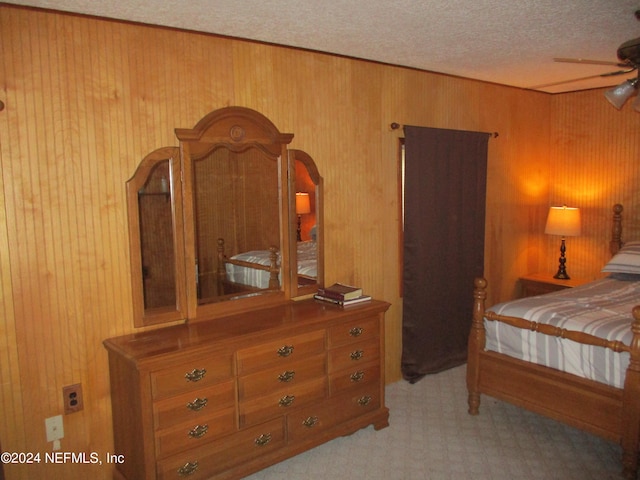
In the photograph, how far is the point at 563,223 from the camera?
4.62m

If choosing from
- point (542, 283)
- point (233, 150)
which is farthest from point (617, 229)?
point (233, 150)

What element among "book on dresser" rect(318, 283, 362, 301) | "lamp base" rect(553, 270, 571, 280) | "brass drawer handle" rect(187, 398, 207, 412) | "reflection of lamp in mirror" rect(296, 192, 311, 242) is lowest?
"brass drawer handle" rect(187, 398, 207, 412)

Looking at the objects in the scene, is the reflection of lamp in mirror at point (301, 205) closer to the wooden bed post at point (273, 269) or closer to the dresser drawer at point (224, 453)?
the wooden bed post at point (273, 269)

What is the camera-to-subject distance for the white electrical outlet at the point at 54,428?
7.78 ft

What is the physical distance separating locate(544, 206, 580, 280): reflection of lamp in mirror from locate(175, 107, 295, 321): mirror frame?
2730 mm

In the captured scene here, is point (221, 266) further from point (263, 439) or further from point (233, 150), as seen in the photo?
point (263, 439)

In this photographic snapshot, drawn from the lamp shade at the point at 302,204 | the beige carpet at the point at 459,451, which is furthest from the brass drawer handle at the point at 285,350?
the lamp shade at the point at 302,204

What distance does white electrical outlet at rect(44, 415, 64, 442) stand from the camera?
237 cm

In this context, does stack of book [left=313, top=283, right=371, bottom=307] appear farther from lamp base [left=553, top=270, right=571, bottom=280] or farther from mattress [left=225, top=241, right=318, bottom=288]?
lamp base [left=553, top=270, right=571, bottom=280]

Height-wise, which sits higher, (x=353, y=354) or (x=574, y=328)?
(x=574, y=328)

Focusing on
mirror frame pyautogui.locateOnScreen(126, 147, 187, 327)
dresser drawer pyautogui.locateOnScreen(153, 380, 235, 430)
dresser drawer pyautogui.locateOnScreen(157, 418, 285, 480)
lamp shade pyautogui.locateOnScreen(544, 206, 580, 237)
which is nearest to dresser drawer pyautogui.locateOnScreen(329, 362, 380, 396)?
dresser drawer pyautogui.locateOnScreen(157, 418, 285, 480)

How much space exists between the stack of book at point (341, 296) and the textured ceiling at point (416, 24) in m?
1.40

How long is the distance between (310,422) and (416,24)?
6.91 feet

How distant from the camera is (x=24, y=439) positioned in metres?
2.32
